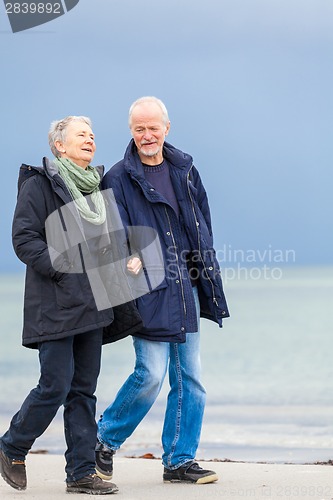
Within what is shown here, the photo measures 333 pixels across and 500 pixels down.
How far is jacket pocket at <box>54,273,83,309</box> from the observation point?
15.7 feet

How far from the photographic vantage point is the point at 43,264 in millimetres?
4730

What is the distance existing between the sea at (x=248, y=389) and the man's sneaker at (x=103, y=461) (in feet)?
5.73

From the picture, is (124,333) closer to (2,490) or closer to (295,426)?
(2,490)

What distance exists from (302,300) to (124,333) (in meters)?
28.4

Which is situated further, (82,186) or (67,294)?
(82,186)

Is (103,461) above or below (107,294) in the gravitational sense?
below

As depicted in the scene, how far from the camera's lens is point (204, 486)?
5270mm

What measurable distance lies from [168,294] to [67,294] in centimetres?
67

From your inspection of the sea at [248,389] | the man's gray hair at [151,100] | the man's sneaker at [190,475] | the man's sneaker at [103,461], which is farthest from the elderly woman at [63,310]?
the sea at [248,389]

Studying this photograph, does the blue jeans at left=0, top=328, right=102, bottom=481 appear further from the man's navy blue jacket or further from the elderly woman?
the man's navy blue jacket

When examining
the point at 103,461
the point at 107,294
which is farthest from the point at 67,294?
the point at 103,461

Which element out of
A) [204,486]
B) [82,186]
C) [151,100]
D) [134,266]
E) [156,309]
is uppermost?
[151,100]

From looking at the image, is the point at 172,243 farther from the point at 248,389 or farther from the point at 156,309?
the point at 248,389

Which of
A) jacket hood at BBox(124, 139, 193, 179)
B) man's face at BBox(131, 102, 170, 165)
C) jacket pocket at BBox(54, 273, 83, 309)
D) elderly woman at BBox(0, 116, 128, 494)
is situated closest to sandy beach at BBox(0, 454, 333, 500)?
elderly woman at BBox(0, 116, 128, 494)
